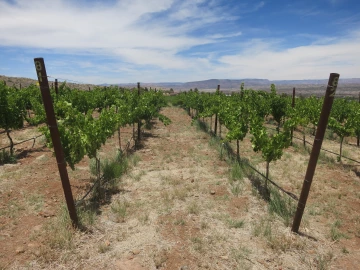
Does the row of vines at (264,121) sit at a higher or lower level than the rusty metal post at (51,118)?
lower

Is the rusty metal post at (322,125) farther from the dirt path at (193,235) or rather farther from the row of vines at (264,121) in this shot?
the row of vines at (264,121)

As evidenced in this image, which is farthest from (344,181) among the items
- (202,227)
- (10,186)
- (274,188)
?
(10,186)

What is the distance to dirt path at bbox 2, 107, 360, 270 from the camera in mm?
5113

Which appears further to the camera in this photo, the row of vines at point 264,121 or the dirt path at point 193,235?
the row of vines at point 264,121

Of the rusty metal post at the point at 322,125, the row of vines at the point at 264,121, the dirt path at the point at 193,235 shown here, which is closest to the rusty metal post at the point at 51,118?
the dirt path at the point at 193,235

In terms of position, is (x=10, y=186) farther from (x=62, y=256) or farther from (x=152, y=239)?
(x=152, y=239)

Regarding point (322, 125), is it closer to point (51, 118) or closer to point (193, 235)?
point (193, 235)

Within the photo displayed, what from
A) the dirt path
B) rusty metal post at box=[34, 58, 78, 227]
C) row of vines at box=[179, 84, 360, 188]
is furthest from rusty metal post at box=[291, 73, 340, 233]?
rusty metal post at box=[34, 58, 78, 227]

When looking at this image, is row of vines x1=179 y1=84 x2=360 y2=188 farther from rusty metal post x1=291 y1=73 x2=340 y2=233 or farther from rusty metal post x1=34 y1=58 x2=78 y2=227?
rusty metal post x1=34 y1=58 x2=78 y2=227

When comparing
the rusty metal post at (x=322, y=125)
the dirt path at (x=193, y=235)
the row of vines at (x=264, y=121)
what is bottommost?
the dirt path at (x=193, y=235)

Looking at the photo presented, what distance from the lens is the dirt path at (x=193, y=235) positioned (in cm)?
511

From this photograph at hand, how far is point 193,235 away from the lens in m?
6.03

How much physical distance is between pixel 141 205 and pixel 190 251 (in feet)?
8.16

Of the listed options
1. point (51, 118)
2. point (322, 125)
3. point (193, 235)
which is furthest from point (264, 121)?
point (51, 118)
